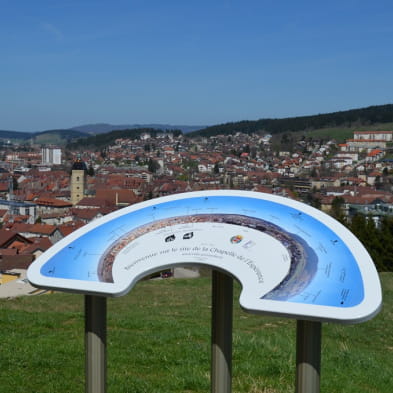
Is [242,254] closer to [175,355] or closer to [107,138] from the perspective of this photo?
[175,355]

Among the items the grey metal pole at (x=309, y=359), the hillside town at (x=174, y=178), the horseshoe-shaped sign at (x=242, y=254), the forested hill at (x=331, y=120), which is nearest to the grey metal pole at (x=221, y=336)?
the horseshoe-shaped sign at (x=242, y=254)

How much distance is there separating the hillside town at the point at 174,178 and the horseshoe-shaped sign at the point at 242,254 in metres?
16.8

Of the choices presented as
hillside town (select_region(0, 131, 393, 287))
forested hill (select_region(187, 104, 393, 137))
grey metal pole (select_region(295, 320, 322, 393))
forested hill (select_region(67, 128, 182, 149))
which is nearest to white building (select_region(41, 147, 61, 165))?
hillside town (select_region(0, 131, 393, 287))

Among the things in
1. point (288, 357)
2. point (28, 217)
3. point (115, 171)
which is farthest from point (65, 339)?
point (115, 171)

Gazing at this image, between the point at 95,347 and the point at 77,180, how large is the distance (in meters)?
66.1

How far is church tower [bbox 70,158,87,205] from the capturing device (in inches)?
2608

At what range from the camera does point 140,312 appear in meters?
7.18

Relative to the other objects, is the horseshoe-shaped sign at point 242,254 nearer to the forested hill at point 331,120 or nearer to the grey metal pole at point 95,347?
the grey metal pole at point 95,347

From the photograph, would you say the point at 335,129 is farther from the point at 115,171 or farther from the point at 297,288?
the point at 297,288

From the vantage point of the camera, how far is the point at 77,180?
221 ft

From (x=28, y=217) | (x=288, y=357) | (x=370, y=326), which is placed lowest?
(x=28, y=217)

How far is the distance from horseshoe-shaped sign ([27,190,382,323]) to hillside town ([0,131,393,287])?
16824mm

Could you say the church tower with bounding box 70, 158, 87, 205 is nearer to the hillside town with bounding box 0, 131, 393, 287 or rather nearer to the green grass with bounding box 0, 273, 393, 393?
the hillside town with bounding box 0, 131, 393, 287

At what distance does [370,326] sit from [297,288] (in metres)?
4.98
